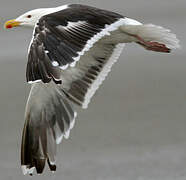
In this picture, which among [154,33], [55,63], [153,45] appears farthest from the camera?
[153,45]

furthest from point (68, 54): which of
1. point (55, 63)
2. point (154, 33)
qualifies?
point (154, 33)

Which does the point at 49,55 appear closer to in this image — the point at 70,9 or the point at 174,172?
the point at 70,9

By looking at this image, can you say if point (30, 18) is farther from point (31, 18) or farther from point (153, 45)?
point (153, 45)

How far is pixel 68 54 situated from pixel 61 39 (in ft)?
0.41

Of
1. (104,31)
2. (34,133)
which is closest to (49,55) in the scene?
(104,31)

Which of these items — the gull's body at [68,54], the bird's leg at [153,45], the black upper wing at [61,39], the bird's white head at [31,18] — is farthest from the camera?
the bird's white head at [31,18]

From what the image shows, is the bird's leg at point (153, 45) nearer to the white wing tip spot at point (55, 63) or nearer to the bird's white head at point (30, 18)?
the bird's white head at point (30, 18)

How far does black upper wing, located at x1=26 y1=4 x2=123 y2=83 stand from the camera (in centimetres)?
412

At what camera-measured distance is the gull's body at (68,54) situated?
4.30m

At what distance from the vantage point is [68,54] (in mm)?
4211

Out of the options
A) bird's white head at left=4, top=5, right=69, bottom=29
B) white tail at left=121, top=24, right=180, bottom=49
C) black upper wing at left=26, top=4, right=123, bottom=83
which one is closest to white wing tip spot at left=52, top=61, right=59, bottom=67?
black upper wing at left=26, top=4, right=123, bottom=83

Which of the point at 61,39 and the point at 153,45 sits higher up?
the point at 61,39

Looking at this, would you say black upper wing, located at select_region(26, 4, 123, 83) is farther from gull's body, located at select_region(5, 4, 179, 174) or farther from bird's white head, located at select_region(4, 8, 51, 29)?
bird's white head, located at select_region(4, 8, 51, 29)

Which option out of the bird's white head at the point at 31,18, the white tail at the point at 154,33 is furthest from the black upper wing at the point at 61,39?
the bird's white head at the point at 31,18
